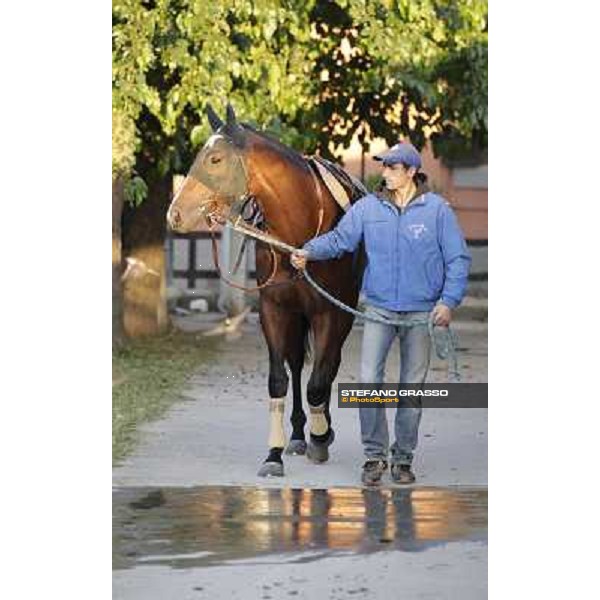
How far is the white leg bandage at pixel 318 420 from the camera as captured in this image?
11.1m

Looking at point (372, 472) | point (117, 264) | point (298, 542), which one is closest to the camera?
point (298, 542)

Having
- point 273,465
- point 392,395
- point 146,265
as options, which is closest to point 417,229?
point 392,395

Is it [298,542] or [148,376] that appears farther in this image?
[148,376]

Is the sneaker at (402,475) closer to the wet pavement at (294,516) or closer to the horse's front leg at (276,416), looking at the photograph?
the wet pavement at (294,516)

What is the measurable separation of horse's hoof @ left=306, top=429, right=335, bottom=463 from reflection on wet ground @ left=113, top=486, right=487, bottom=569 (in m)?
0.55

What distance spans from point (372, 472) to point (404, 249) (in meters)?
1.28

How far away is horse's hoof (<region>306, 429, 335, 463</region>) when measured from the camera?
11102 millimetres

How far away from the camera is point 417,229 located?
9867 millimetres

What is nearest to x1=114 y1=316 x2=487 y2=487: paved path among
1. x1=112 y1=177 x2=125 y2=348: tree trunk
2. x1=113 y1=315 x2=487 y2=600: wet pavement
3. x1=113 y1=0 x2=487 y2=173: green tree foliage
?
x1=113 y1=315 x2=487 y2=600: wet pavement

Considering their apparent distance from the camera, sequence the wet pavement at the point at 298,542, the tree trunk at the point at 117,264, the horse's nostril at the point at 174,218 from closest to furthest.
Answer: the wet pavement at the point at 298,542
the horse's nostril at the point at 174,218
the tree trunk at the point at 117,264

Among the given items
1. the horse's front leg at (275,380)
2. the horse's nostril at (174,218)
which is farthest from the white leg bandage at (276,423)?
the horse's nostril at (174,218)

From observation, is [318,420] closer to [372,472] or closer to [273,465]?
[273,465]

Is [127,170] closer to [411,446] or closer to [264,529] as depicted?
[411,446]

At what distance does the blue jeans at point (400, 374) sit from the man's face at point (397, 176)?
0.64 metres
